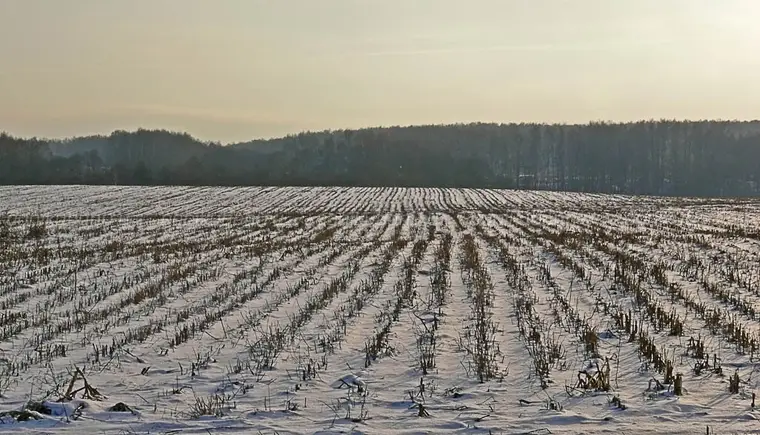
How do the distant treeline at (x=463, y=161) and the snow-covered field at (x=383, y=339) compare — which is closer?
the snow-covered field at (x=383, y=339)

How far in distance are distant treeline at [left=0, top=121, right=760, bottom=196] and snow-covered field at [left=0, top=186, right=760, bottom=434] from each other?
260ft

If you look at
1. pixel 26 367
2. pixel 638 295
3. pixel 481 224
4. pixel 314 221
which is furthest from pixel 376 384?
pixel 314 221

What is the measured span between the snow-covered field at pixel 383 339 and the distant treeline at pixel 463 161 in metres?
79.3

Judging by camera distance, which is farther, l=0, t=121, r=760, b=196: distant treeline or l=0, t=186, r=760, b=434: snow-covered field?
l=0, t=121, r=760, b=196: distant treeline

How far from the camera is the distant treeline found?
100 metres

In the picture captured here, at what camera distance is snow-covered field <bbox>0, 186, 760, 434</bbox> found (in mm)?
6270

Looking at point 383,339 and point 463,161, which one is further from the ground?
point 463,161

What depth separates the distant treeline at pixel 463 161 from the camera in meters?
100

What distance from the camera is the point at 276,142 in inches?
7362

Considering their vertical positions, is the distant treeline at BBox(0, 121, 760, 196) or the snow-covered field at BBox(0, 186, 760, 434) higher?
the distant treeline at BBox(0, 121, 760, 196)

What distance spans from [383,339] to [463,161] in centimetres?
11577

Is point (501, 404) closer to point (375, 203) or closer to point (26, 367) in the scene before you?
point (26, 367)

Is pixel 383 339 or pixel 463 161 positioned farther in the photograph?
pixel 463 161

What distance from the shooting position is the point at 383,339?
359 inches
